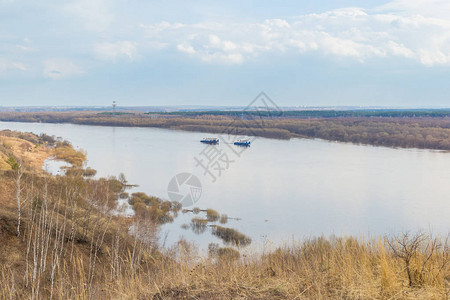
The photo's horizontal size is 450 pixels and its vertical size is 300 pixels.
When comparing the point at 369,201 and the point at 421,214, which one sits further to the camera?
the point at 369,201

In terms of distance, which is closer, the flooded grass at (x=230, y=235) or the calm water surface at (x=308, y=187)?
the flooded grass at (x=230, y=235)

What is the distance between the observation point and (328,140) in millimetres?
44906

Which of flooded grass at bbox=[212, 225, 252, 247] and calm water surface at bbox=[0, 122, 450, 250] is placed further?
calm water surface at bbox=[0, 122, 450, 250]

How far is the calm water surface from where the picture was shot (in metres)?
14.4

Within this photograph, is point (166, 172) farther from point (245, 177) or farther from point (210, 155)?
point (210, 155)

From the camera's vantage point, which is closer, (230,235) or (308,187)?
(230,235)

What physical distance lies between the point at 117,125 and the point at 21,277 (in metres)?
64.9

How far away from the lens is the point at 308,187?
67.5 ft

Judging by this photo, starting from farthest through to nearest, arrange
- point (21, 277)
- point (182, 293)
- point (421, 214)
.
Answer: point (421, 214)
point (21, 277)
point (182, 293)

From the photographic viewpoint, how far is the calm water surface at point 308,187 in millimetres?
14398

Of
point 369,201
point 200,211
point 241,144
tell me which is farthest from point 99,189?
point 241,144

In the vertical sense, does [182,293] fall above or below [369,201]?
above

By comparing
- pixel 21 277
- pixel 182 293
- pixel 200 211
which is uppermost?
pixel 182 293

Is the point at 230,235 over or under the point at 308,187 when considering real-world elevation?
under
